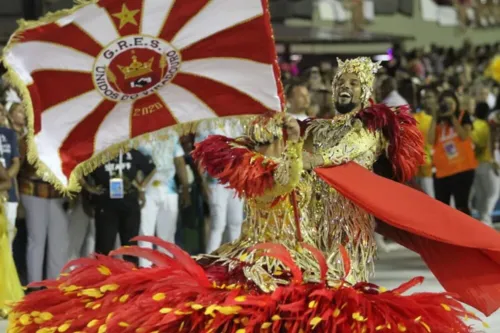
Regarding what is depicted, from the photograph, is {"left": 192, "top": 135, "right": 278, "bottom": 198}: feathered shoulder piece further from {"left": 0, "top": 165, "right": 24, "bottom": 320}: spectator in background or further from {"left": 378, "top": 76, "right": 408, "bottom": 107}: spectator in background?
{"left": 378, "top": 76, "right": 408, "bottom": 107}: spectator in background

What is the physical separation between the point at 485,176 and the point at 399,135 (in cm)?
742

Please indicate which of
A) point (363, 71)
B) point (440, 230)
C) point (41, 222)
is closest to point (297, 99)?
point (41, 222)

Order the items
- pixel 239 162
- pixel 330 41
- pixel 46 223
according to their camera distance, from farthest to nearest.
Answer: pixel 330 41
pixel 46 223
pixel 239 162

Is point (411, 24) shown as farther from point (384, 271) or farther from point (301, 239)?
point (301, 239)

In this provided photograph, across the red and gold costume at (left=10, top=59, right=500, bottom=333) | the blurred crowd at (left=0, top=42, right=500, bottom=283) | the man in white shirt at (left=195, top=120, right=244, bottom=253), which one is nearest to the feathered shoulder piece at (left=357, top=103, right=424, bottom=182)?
the red and gold costume at (left=10, top=59, right=500, bottom=333)

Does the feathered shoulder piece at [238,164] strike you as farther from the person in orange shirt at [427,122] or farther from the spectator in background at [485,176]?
the spectator in background at [485,176]

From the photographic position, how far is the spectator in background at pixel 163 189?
10.2m

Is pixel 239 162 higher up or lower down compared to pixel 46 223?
higher up

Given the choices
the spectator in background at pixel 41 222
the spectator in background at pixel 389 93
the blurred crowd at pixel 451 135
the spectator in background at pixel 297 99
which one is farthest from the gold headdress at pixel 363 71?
the spectator in background at pixel 389 93

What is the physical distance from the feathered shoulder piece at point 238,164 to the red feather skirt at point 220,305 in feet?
A: 1.01

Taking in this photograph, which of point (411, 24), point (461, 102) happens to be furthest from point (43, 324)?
point (411, 24)

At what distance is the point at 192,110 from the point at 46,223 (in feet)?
10.0

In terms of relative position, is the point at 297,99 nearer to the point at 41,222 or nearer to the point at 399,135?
the point at 41,222

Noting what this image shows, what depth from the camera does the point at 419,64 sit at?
21984 mm
